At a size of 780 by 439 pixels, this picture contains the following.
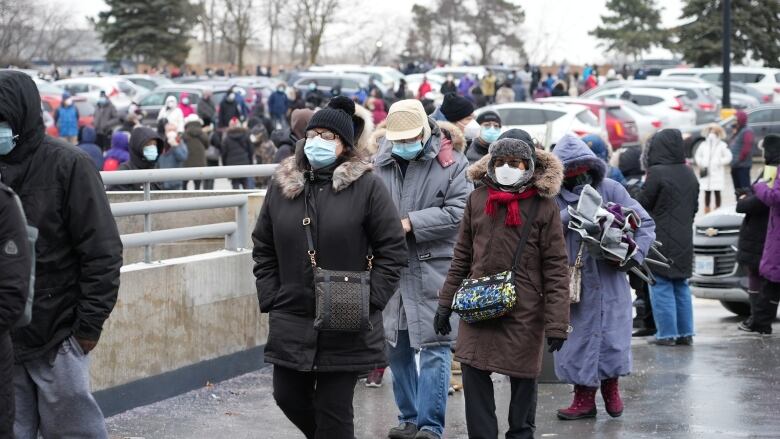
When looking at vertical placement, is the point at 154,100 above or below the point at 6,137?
below

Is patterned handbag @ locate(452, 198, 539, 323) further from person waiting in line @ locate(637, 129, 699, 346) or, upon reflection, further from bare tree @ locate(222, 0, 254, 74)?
bare tree @ locate(222, 0, 254, 74)

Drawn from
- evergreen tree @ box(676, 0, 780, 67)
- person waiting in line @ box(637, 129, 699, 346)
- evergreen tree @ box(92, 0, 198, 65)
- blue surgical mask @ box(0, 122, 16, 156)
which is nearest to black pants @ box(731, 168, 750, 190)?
person waiting in line @ box(637, 129, 699, 346)

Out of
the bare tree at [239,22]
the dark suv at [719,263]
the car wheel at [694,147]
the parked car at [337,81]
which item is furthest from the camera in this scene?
the bare tree at [239,22]

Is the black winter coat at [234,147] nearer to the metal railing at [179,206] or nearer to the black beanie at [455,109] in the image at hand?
the metal railing at [179,206]

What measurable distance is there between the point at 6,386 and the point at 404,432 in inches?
130

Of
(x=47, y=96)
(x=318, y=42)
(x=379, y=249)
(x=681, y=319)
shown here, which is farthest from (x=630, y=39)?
(x=379, y=249)

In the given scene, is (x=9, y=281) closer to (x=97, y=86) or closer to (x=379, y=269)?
(x=379, y=269)

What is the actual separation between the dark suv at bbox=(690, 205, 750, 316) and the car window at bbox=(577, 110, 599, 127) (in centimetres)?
1597

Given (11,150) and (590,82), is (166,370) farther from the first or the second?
(590,82)

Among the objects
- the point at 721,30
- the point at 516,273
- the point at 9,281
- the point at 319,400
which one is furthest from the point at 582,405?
the point at 721,30

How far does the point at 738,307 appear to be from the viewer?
13.0 m

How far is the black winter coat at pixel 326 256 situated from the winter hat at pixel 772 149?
225 inches

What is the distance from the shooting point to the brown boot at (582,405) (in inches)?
317

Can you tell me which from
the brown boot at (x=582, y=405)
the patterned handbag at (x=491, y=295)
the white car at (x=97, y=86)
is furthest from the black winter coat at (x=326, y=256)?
the white car at (x=97, y=86)
